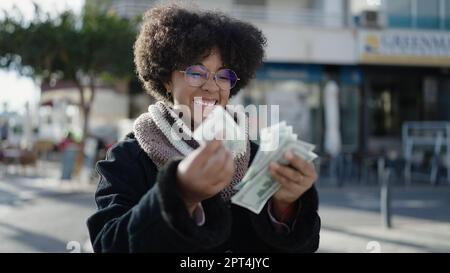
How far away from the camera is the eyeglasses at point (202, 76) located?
177 cm

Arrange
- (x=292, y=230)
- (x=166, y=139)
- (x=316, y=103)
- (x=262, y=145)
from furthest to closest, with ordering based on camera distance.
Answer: (x=316, y=103)
(x=166, y=139)
(x=292, y=230)
(x=262, y=145)

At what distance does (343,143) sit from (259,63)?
2051cm

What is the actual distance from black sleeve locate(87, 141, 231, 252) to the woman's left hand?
19 cm

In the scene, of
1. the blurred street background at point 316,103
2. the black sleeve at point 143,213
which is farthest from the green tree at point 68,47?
the black sleeve at point 143,213

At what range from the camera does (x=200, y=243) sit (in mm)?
1351

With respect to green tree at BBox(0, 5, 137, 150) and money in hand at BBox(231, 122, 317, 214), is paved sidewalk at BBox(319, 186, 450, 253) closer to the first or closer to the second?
money in hand at BBox(231, 122, 317, 214)

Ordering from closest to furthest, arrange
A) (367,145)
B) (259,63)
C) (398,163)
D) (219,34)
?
(219,34) → (259,63) → (398,163) → (367,145)

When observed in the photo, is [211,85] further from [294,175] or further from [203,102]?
[294,175]

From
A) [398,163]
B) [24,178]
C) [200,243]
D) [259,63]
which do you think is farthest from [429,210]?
[24,178]

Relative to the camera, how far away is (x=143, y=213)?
1.35 metres

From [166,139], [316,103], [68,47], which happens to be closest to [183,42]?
[166,139]

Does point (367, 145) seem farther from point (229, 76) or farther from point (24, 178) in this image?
point (229, 76)

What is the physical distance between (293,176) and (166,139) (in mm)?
547

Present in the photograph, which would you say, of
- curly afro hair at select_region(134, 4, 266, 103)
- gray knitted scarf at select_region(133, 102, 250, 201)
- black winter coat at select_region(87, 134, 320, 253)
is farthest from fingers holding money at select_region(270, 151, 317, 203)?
curly afro hair at select_region(134, 4, 266, 103)
